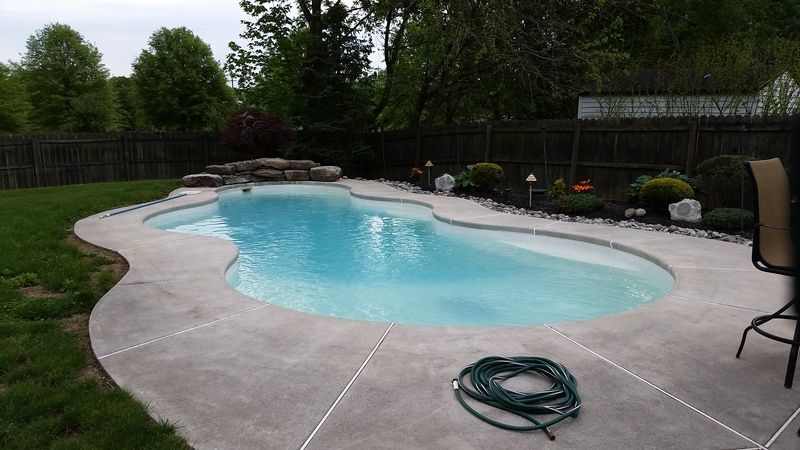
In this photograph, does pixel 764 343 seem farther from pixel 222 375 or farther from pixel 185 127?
pixel 185 127

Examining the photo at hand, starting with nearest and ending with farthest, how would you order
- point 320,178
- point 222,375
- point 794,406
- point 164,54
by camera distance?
1. point 794,406
2. point 222,375
3. point 320,178
4. point 164,54

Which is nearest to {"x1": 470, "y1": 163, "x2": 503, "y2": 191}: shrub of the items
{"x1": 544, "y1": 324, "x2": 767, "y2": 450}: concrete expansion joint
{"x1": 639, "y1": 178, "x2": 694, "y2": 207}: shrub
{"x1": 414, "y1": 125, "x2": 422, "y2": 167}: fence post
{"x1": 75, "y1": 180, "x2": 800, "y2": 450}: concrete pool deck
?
{"x1": 639, "y1": 178, "x2": 694, "y2": 207}: shrub

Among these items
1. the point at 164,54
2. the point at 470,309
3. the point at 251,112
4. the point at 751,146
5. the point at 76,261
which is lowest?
the point at 470,309

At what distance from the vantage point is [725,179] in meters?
7.79

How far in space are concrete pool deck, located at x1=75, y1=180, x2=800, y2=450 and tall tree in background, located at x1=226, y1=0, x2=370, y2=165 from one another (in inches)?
492

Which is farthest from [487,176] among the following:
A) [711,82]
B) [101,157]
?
[101,157]

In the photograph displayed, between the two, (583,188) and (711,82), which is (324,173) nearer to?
(583,188)

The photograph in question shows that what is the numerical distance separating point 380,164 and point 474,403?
50.4 feet

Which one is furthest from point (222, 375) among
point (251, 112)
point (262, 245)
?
point (251, 112)

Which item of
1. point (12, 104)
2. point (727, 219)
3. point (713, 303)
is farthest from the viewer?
point (12, 104)

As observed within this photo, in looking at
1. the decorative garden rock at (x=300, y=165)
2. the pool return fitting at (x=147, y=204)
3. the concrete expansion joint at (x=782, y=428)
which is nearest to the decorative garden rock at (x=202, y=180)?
the pool return fitting at (x=147, y=204)

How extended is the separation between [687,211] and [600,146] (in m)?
2.83

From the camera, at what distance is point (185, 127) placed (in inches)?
1046

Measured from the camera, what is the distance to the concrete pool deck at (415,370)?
2168 mm
